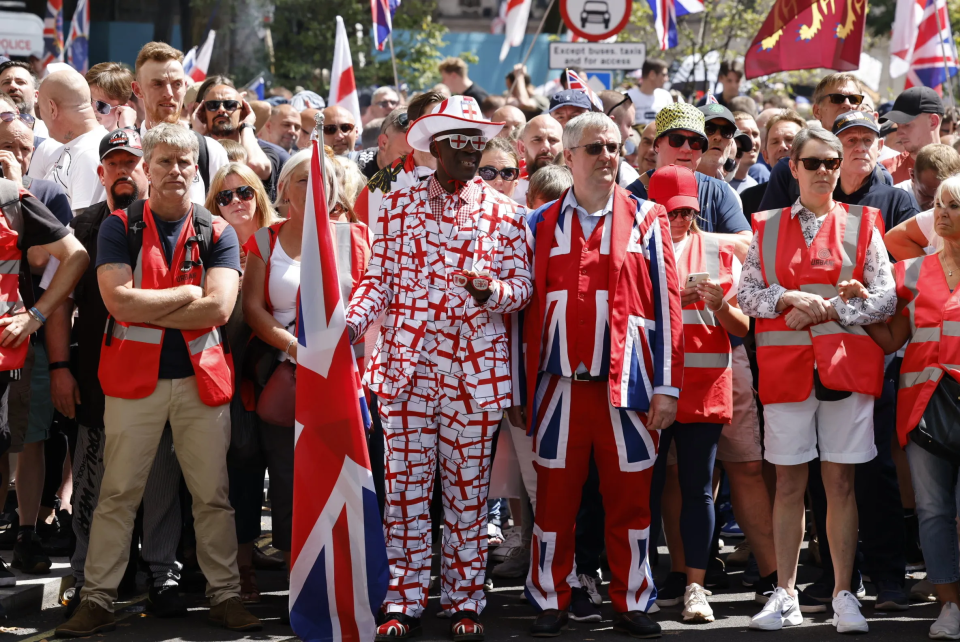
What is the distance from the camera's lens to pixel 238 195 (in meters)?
6.49

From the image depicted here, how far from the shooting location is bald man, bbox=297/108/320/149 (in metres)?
10.8

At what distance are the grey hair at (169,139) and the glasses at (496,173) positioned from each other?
Result: 2019 millimetres

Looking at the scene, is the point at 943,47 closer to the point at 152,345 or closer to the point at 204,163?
the point at 204,163

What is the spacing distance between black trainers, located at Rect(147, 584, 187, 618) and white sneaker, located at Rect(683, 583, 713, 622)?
247cm

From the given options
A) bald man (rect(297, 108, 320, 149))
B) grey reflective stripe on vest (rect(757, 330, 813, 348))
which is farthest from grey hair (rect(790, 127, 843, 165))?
bald man (rect(297, 108, 320, 149))

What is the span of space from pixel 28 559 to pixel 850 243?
4.50 metres

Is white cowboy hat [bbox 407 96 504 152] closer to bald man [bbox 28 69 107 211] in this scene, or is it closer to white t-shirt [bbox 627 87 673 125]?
bald man [bbox 28 69 107 211]

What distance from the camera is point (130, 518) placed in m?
5.69

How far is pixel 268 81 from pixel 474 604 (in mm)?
18973

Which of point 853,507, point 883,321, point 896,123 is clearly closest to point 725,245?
point 883,321

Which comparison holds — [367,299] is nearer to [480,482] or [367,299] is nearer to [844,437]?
[480,482]

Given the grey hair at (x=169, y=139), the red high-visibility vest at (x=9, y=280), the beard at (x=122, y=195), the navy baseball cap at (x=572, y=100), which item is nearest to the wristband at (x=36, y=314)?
the red high-visibility vest at (x=9, y=280)

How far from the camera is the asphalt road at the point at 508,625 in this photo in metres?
5.59

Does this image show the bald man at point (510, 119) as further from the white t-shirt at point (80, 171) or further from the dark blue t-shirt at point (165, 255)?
the dark blue t-shirt at point (165, 255)
